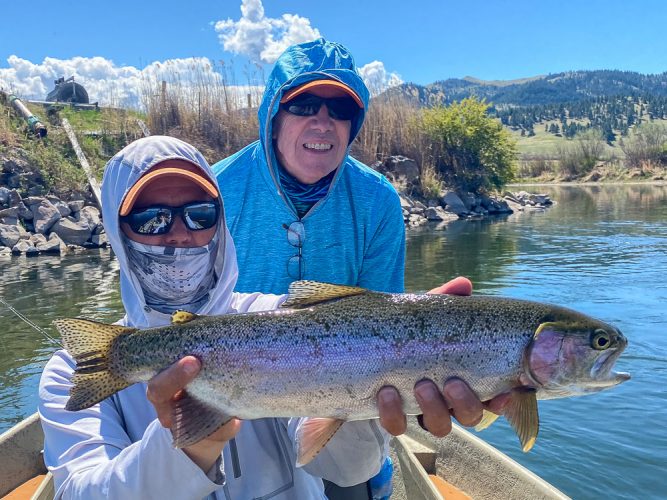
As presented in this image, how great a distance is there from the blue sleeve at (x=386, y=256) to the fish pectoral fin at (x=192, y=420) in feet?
6.56

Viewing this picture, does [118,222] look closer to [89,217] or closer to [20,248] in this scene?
[20,248]

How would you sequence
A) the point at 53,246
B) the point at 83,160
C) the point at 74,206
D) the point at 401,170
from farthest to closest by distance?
1. the point at 401,170
2. the point at 83,160
3. the point at 74,206
4. the point at 53,246

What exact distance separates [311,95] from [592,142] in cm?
9772

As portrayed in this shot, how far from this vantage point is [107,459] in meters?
2.45

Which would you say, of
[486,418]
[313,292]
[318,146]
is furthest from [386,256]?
[486,418]

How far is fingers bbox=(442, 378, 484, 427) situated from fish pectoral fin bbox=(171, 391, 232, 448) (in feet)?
3.20

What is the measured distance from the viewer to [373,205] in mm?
4262

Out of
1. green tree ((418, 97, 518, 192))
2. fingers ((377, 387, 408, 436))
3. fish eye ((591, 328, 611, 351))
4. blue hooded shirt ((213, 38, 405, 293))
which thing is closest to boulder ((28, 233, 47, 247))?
blue hooded shirt ((213, 38, 405, 293))

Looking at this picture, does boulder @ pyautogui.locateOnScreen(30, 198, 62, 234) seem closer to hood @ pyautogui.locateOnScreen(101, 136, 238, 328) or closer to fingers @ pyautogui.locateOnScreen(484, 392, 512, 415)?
hood @ pyautogui.locateOnScreen(101, 136, 238, 328)

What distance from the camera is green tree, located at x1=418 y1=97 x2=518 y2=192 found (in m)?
39.6

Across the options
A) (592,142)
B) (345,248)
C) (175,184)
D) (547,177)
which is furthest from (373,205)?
(592,142)

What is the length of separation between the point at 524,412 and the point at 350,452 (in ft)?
2.77

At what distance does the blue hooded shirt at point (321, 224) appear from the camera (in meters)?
4.23

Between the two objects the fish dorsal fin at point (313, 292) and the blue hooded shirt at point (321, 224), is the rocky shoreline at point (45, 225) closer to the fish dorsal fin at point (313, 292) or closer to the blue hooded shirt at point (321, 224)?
the blue hooded shirt at point (321, 224)
